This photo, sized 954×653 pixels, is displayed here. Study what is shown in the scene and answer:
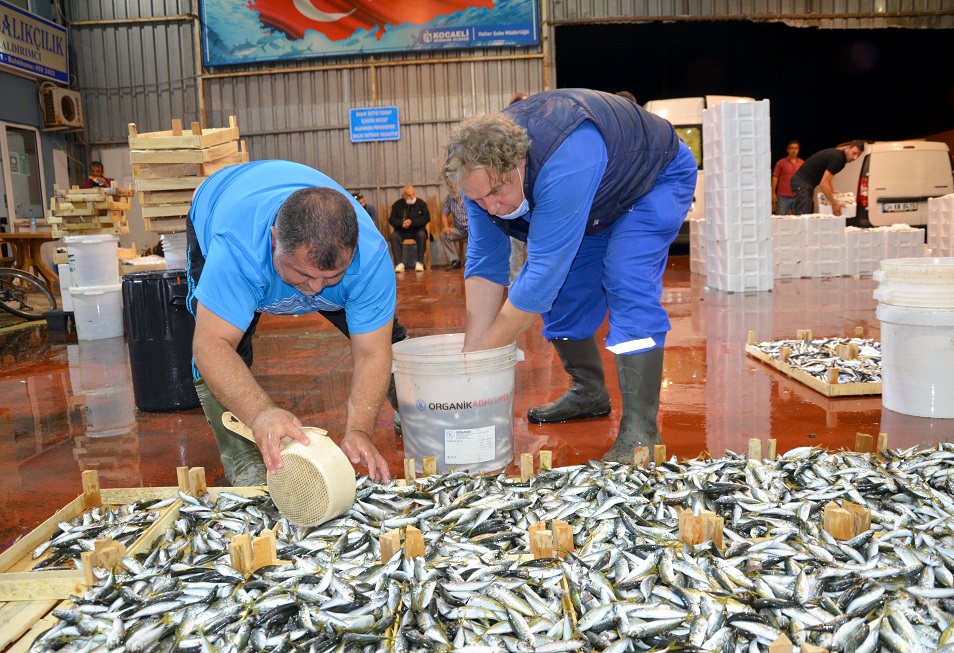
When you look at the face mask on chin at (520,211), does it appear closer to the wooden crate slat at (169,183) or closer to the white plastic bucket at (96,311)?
the wooden crate slat at (169,183)

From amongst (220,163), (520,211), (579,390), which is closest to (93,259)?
(220,163)

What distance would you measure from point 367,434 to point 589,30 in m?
20.6

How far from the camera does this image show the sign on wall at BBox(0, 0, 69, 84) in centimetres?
1619

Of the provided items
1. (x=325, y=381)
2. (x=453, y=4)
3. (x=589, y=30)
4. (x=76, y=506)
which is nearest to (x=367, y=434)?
(x=76, y=506)

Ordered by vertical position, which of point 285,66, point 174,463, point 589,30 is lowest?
point 174,463

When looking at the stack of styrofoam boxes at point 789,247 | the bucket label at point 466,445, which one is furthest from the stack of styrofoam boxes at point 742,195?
the bucket label at point 466,445

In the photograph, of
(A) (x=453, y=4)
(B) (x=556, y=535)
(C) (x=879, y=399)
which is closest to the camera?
(B) (x=556, y=535)

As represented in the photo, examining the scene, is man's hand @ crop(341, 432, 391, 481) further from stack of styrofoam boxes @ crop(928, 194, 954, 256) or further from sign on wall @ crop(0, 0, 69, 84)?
sign on wall @ crop(0, 0, 69, 84)

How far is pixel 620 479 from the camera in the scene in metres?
3.33

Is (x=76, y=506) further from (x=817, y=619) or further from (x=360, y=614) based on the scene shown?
(x=817, y=619)

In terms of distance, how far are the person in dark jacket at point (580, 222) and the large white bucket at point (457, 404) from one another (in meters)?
0.17

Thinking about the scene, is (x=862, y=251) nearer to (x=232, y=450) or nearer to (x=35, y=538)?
(x=232, y=450)

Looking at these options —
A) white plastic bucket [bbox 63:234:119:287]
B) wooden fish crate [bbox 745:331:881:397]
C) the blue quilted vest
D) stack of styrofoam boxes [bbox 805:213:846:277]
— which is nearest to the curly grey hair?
the blue quilted vest

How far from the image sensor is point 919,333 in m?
4.40
